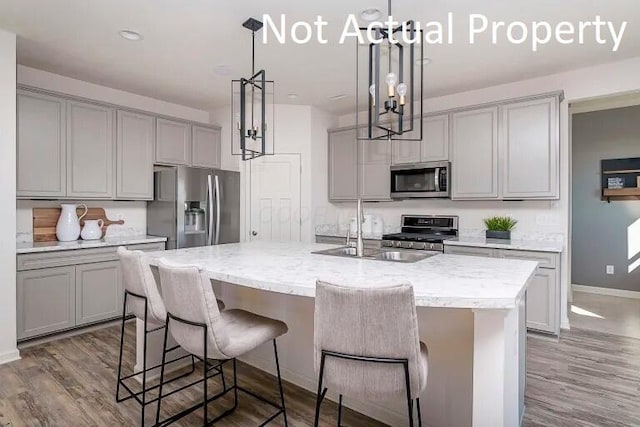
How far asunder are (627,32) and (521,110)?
1008mm

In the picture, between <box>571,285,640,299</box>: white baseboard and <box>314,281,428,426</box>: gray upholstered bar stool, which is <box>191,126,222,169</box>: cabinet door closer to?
<box>314,281,428,426</box>: gray upholstered bar stool

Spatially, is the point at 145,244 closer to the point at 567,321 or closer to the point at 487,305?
the point at 487,305

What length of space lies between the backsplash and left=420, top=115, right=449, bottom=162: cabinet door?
3.54m

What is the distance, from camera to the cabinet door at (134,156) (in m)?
4.04

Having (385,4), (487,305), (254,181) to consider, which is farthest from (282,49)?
(487,305)

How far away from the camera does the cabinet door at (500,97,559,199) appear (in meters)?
3.56

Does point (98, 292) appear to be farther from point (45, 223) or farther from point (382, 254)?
point (382, 254)

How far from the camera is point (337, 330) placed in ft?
4.31

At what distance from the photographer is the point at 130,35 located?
2900 millimetres

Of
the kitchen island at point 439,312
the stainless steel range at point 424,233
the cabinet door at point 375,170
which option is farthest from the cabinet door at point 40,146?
the stainless steel range at point 424,233

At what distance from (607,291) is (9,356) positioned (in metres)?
6.91

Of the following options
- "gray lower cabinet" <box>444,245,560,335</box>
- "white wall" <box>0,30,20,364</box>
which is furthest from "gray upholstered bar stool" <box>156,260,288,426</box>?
"gray lower cabinet" <box>444,245,560,335</box>

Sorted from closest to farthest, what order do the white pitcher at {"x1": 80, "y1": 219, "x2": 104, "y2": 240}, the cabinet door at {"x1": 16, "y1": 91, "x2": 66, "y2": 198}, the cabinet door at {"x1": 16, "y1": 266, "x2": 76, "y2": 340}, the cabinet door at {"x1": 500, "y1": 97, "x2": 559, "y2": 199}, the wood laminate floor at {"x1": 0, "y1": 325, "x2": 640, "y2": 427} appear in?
the wood laminate floor at {"x1": 0, "y1": 325, "x2": 640, "y2": 427}, the cabinet door at {"x1": 16, "y1": 266, "x2": 76, "y2": 340}, the cabinet door at {"x1": 16, "y1": 91, "x2": 66, "y2": 198}, the cabinet door at {"x1": 500, "y1": 97, "x2": 559, "y2": 199}, the white pitcher at {"x1": 80, "y1": 219, "x2": 104, "y2": 240}

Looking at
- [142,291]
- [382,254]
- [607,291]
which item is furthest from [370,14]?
[607,291]
